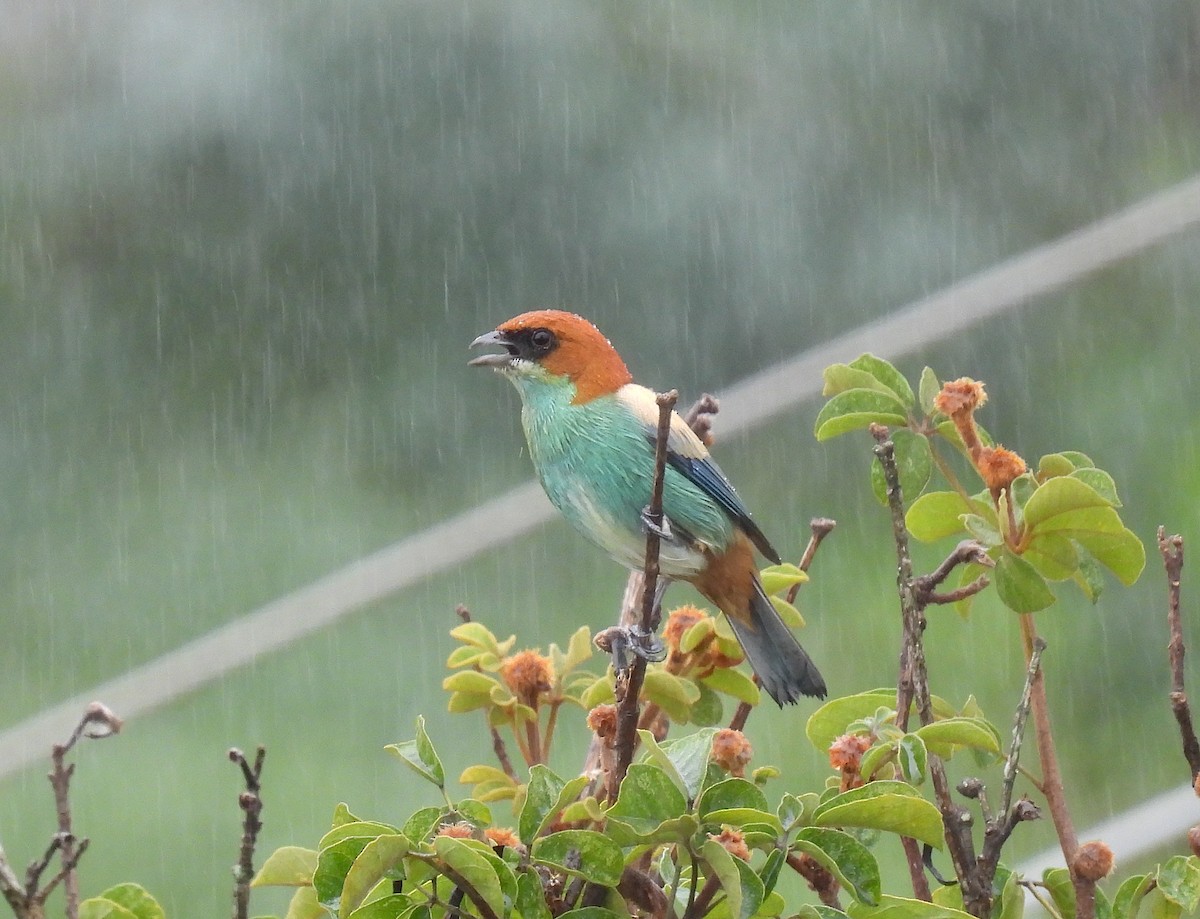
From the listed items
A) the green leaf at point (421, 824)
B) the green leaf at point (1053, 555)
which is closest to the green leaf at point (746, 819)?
the green leaf at point (421, 824)

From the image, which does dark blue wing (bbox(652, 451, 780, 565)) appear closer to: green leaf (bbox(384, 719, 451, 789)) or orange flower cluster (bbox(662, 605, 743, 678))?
orange flower cluster (bbox(662, 605, 743, 678))

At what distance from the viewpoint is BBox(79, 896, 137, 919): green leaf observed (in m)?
0.71

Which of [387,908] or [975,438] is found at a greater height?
[975,438]

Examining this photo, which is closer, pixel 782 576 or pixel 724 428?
pixel 782 576

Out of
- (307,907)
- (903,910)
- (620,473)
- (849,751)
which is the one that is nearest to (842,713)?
(849,751)

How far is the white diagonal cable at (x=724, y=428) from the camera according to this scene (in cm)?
323

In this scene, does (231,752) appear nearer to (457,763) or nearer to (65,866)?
(65,866)

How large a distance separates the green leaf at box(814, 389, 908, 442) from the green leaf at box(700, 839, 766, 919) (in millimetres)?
272

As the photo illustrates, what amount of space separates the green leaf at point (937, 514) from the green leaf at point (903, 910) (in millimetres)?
219

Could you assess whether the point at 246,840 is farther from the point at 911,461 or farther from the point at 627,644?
the point at 911,461

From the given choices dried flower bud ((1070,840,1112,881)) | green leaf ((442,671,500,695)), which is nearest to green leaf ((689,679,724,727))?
green leaf ((442,671,500,695))

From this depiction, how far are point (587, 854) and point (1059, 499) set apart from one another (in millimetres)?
268

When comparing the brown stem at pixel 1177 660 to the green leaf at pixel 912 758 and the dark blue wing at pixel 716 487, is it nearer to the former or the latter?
the green leaf at pixel 912 758

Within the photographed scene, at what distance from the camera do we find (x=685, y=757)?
24.1 inches
